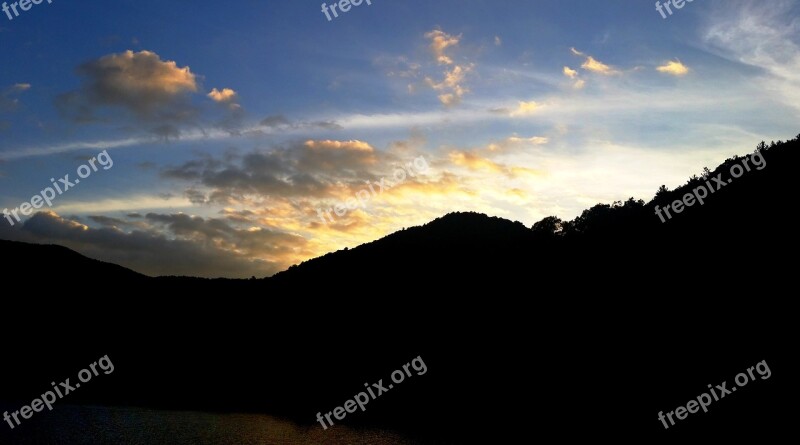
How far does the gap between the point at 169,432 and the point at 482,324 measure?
212 ft

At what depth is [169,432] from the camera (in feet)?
185

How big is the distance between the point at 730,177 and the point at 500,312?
160 ft

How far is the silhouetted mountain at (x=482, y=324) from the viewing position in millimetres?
59625

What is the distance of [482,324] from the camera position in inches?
4092

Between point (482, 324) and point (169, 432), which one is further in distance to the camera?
point (482, 324)

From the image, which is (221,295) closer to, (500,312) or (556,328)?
(500,312)

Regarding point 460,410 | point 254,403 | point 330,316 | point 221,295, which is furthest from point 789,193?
point 221,295

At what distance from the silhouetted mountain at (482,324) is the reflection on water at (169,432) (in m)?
7.82

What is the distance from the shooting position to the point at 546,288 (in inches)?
3954

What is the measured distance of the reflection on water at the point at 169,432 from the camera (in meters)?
48.5

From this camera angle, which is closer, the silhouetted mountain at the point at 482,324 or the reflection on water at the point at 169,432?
the reflection on water at the point at 169,432

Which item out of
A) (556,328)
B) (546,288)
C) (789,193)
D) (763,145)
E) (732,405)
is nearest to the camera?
(732,405)

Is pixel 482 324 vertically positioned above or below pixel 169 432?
below

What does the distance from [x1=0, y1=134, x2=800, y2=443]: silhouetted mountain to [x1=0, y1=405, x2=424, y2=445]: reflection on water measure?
782 centimetres
